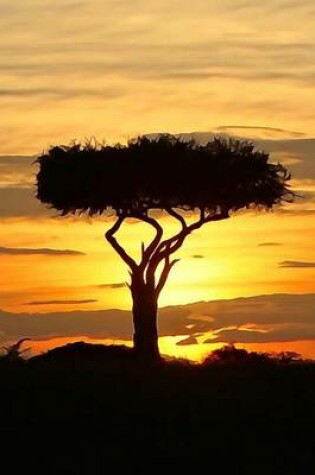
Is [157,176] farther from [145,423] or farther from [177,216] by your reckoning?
[145,423]

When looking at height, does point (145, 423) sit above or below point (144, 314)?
below

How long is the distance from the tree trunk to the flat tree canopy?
12.4 ft

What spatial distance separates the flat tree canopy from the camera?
54.1m

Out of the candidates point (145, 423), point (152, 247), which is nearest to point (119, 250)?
point (152, 247)

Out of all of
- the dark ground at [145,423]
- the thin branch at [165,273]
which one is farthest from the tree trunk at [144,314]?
the dark ground at [145,423]

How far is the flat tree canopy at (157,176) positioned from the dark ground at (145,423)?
24.1 meters

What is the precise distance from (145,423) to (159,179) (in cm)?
2996

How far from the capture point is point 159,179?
177 feet

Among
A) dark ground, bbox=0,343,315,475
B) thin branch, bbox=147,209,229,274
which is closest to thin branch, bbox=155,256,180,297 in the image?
thin branch, bbox=147,209,229,274

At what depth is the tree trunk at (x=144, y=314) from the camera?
5172 centimetres

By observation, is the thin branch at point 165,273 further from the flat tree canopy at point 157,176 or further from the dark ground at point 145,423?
the dark ground at point 145,423

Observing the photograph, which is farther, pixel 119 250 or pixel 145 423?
pixel 119 250

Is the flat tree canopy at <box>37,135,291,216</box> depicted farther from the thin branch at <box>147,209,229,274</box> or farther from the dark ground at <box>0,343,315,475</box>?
the dark ground at <box>0,343,315,475</box>

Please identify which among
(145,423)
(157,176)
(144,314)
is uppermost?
(157,176)
